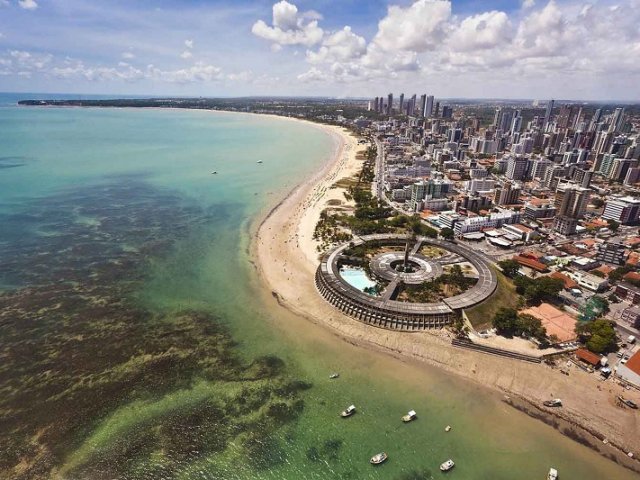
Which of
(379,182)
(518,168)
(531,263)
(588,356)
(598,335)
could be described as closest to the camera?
(588,356)

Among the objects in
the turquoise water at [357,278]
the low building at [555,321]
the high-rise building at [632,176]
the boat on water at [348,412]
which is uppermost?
the high-rise building at [632,176]

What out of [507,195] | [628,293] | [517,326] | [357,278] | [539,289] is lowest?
[357,278]

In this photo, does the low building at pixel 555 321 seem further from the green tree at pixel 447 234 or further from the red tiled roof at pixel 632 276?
the green tree at pixel 447 234

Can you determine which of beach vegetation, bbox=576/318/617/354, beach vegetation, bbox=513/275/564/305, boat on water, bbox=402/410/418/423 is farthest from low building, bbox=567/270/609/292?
boat on water, bbox=402/410/418/423

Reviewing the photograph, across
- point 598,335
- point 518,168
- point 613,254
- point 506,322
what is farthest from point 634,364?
point 518,168

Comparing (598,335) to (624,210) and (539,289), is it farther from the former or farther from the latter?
(624,210)

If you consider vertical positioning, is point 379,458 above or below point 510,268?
below

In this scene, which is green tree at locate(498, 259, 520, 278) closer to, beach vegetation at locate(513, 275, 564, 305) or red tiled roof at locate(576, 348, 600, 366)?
beach vegetation at locate(513, 275, 564, 305)

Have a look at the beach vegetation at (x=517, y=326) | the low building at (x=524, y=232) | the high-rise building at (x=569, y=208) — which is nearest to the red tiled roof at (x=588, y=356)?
the beach vegetation at (x=517, y=326)
